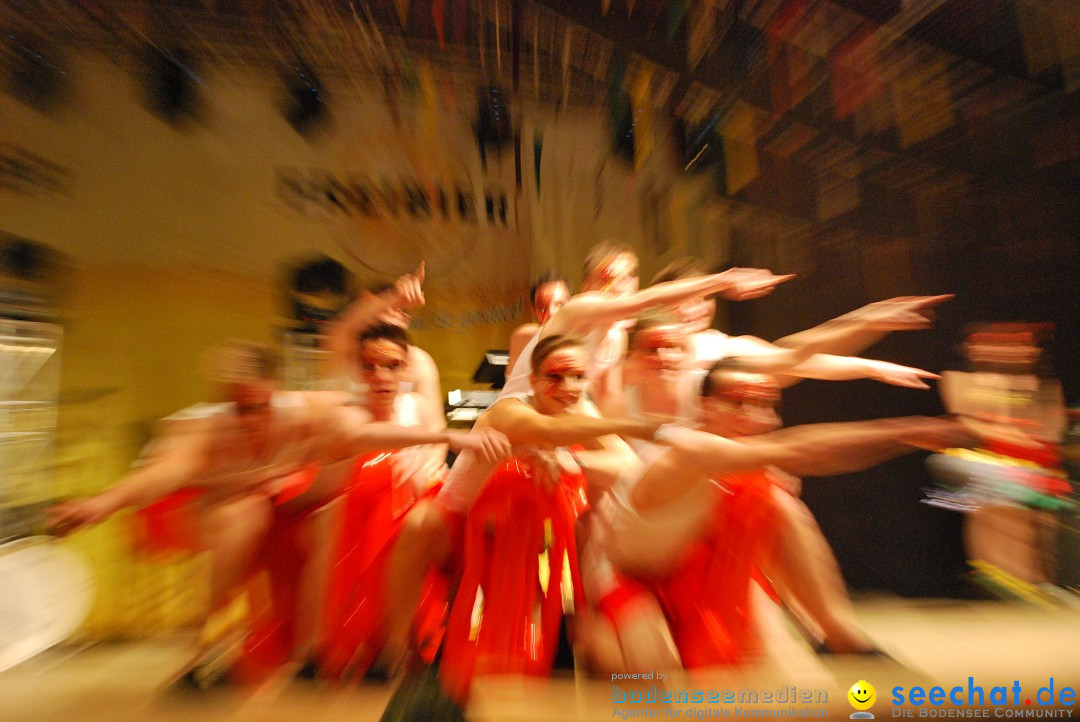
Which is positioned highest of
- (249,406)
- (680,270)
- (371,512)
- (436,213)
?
(436,213)

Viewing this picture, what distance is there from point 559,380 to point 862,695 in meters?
0.83

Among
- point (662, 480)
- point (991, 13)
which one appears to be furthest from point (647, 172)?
point (991, 13)

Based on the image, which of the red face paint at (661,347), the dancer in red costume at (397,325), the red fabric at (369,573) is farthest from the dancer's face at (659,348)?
the red fabric at (369,573)

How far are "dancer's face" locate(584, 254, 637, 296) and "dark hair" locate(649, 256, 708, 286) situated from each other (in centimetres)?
8

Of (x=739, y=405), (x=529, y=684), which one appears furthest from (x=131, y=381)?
(x=739, y=405)

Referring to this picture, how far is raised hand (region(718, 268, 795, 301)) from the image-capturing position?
1.37 metres

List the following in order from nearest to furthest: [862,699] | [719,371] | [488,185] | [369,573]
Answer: [862,699]
[719,371]
[369,573]
[488,185]

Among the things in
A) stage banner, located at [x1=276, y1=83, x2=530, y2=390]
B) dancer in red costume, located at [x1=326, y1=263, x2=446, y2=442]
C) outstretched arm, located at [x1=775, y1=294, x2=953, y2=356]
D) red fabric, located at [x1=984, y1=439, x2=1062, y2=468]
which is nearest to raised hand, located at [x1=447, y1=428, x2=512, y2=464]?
dancer in red costume, located at [x1=326, y1=263, x2=446, y2=442]

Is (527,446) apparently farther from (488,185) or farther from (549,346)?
(488,185)

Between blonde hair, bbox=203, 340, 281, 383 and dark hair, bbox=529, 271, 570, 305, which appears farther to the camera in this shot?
dark hair, bbox=529, 271, 570, 305

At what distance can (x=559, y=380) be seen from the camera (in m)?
1.13

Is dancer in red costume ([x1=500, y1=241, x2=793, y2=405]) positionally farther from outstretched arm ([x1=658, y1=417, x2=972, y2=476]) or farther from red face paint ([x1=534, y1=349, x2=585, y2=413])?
outstretched arm ([x1=658, y1=417, x2=972, y2=476])

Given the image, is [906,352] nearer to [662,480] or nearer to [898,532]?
[898,532]

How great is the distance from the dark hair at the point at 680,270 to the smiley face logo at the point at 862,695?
0.95 m
